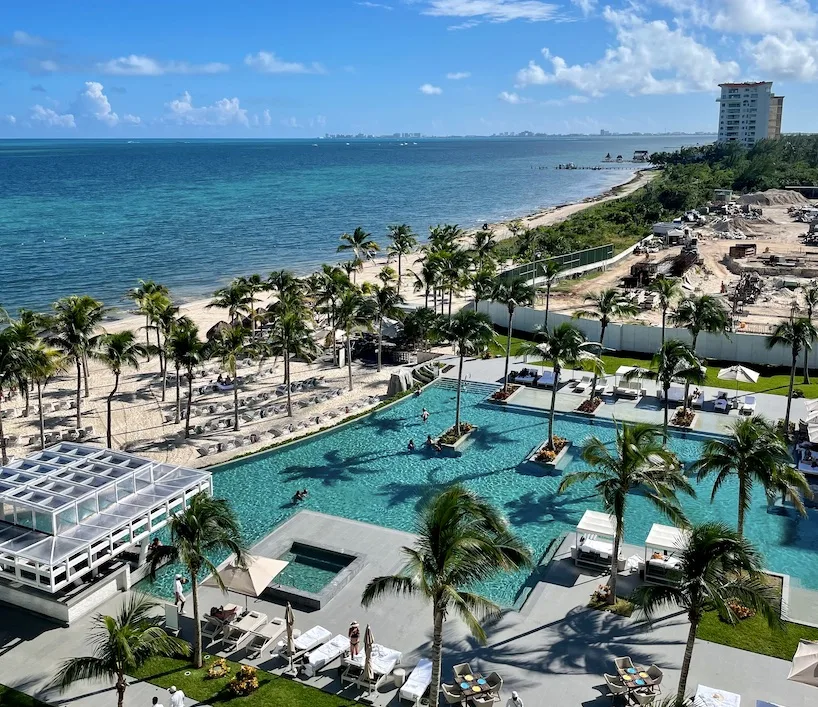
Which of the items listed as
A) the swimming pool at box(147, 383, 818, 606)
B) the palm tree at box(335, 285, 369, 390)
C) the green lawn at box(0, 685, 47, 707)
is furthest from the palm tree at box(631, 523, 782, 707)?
the palm tree at box(335, 285, 369, 390)

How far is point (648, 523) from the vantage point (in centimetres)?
2434

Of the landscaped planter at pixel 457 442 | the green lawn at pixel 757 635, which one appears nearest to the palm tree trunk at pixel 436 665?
the green lawn at pixel 757 635

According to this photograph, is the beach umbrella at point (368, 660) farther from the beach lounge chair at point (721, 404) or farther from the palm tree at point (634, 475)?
the beach lounge chair at point (721, 404)

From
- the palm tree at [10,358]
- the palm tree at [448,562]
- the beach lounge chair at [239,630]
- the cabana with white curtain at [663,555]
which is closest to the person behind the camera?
the palm tree at [448,562]

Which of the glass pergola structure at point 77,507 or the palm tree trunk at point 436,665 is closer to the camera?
the palm tree trunk at point 436,665

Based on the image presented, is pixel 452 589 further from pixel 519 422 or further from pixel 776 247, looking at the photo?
pixel 776 247

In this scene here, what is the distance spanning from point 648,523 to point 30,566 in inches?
720

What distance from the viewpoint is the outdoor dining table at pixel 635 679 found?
15624 mm

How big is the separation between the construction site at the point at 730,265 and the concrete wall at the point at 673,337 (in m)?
6.42

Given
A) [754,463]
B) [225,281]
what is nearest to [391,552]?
[754,463]

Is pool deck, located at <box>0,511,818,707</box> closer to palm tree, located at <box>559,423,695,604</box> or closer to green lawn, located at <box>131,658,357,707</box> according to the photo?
green lawn, located at <box>131,658,357,707</box>

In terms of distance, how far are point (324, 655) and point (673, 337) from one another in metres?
30.5

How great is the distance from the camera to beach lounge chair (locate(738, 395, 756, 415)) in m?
33.0

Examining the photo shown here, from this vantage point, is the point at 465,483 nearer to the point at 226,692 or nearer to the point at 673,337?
the point at 226,692
